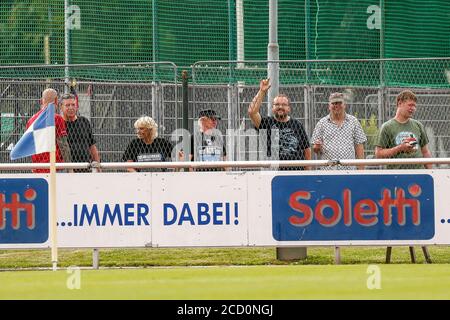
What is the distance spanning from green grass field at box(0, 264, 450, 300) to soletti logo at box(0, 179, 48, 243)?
908mm

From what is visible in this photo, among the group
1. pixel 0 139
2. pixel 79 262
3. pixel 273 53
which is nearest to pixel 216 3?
pixel 273 53

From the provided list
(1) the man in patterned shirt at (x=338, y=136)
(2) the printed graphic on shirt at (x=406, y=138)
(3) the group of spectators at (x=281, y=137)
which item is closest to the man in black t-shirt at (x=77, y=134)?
(3) the group of spectators at (x=281, y=137)

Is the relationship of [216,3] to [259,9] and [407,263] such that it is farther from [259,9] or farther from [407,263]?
[407,263]

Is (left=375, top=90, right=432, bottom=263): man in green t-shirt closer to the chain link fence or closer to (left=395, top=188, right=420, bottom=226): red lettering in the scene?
(left=395, top=188, right=420, bottom=226): red lettering

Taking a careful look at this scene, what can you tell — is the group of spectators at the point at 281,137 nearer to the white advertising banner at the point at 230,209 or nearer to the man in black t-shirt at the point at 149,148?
the man in black t-shirt at the point at 149,148

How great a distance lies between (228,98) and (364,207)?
4.87m

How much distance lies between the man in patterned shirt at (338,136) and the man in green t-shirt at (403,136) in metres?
0.40

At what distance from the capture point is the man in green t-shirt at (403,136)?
48.8 feet

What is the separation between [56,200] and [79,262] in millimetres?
1024

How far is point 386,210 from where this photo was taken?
1410 cm

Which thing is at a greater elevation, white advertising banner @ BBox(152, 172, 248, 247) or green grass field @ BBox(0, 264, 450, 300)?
white advertising banner @ BBox(152, 172, 248, 247)

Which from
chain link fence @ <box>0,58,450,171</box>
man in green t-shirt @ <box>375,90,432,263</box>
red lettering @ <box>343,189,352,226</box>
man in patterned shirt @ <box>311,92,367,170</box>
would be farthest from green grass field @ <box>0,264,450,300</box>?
chain link fence @ <box>0,58,450,171</box>

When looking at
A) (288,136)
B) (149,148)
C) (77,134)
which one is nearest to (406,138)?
(288,136)

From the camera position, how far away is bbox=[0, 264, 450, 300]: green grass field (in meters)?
9.97
